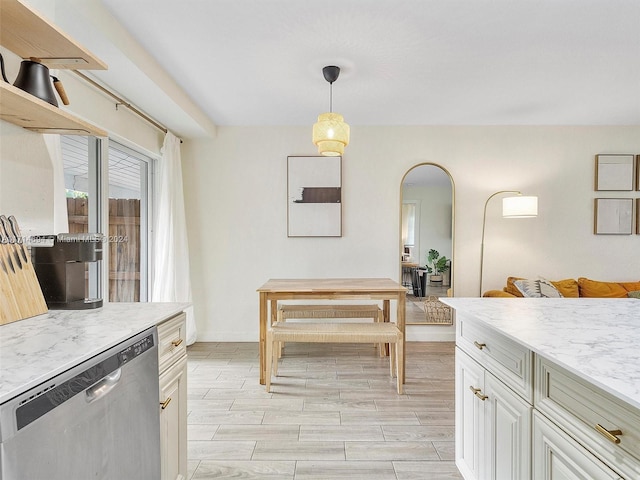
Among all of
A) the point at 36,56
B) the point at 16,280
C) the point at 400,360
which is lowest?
the point at 400,360

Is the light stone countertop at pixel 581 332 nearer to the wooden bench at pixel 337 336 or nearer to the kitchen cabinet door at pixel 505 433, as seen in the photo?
the kitchen cabinet door at pixel 505 433

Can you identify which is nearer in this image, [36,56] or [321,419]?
[36,56]

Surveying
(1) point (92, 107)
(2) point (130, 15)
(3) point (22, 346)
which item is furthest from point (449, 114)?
(3) point (22, 346)

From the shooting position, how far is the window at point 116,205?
7.93ft

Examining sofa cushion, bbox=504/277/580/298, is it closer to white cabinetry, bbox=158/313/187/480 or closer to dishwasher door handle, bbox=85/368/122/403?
white cabinetry, bbox=158/313/187/480

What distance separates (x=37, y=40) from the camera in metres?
1.25

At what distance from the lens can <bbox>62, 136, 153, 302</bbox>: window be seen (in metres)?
2.42

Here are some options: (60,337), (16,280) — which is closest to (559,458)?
(60,337)

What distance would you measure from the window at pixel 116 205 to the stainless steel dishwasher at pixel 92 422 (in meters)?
1.15

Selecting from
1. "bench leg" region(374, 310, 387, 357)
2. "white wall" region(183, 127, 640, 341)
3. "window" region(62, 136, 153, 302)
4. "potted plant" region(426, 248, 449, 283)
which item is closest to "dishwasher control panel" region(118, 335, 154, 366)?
"window" region(62, 136, 153, 302)

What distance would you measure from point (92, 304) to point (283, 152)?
277 cm

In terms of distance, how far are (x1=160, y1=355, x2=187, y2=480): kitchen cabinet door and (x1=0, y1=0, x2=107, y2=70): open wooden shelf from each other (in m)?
1.31

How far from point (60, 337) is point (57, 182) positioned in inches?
43.5

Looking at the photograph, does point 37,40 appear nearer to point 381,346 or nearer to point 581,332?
point 581,332
